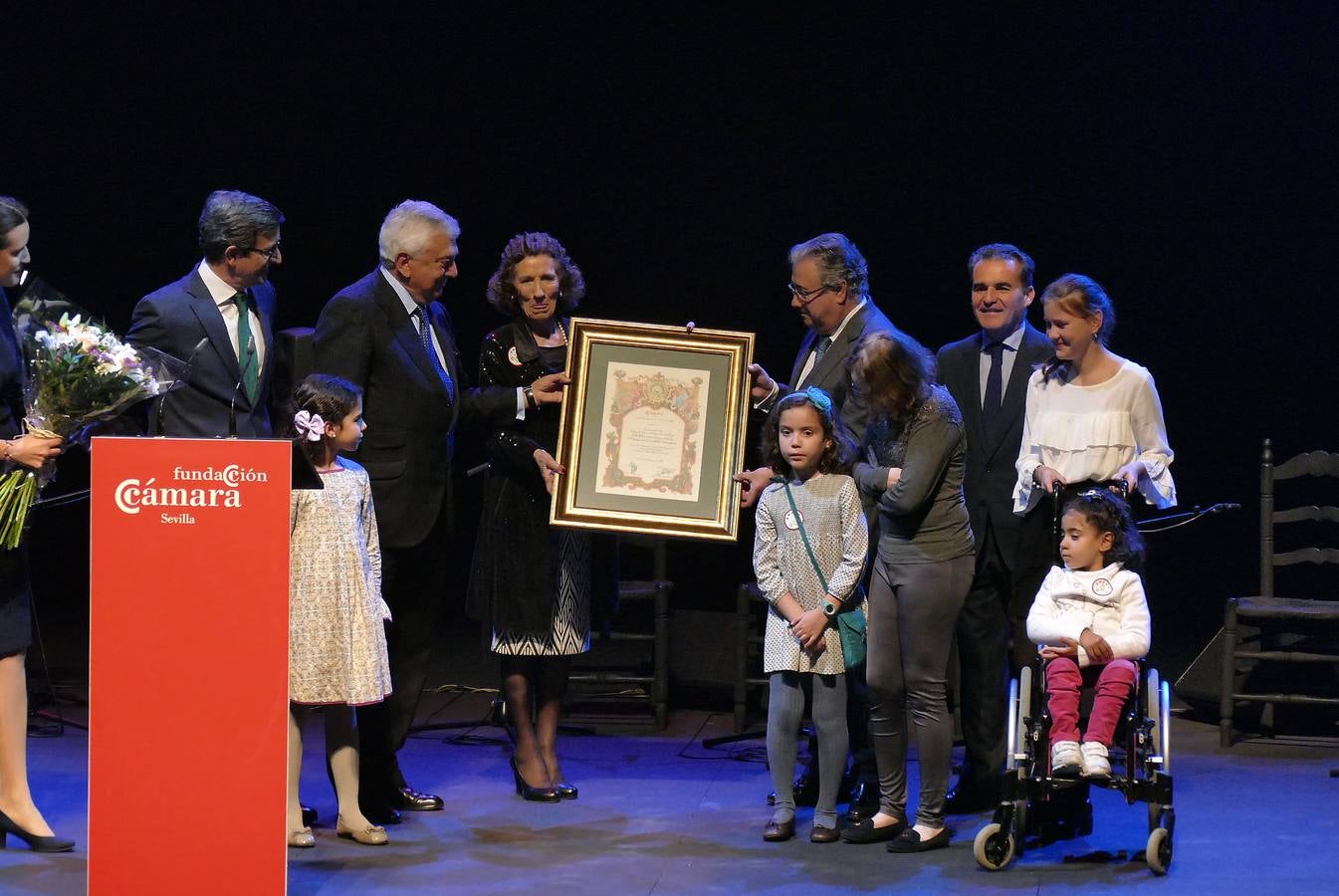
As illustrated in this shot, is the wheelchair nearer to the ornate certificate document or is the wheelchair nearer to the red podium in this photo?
the ornate certificate document

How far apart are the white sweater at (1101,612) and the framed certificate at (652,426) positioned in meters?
1.00

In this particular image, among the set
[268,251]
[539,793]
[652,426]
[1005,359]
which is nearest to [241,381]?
[268,251]

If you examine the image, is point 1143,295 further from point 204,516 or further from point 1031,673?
point 204,516

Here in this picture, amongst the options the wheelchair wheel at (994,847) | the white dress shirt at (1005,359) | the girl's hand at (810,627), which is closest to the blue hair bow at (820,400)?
the girl's hand at (810,627)

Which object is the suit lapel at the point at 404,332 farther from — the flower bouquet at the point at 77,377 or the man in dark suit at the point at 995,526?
the man in dark suit at the point at 995,526

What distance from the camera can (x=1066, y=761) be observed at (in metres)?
4.25

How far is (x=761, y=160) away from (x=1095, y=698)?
361 centimetres

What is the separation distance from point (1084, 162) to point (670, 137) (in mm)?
1851

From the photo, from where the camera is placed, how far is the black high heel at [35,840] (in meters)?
4.45

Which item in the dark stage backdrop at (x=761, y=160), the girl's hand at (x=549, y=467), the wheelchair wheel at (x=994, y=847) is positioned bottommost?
the wheelchair wheel at (x=994, y=847)

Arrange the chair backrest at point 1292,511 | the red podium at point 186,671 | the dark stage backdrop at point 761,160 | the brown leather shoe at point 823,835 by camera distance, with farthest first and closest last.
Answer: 1. the dark stage backdrop at point 761,160
2. the chair backrest at point 1292,511
3. the brown leather shoe at point 823,835
4. the red podium at point 186,671

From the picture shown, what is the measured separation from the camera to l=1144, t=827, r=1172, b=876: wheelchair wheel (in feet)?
13.9

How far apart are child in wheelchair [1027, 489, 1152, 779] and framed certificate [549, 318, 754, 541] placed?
1.01m

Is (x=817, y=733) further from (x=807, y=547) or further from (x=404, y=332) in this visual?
(x=404, y=332)
